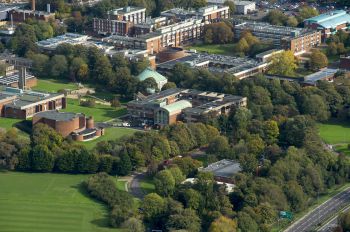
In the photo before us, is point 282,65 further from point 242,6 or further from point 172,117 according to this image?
point 242,6

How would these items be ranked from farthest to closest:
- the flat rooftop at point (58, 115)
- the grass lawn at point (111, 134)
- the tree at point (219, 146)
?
1. the flat rooftop at point (58, 115)
2. the grass lawn at point (111, 134)
3. the tree at point (219, 146)

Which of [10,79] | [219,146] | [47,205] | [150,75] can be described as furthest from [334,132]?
[10,79]

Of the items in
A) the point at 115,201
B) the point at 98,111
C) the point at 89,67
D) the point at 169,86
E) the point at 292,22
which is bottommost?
the point at 98,111

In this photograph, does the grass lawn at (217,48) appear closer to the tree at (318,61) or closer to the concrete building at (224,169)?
the tree at (318,61)

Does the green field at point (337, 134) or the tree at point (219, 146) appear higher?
the tree at point (219, 146)

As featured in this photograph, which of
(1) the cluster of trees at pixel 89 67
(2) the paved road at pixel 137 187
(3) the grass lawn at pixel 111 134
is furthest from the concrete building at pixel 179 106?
A: (2) the paved road at pixel 137 187

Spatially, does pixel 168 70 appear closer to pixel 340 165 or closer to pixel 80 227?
pixel 340 165

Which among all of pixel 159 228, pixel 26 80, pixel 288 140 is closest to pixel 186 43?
pixel 26 80
